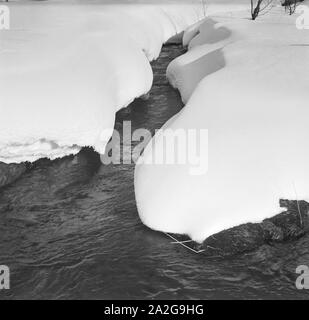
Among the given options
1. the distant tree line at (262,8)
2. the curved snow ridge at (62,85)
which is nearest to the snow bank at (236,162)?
the curved snow ridge at (62,85)

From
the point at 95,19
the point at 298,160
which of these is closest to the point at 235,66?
the point at 298,160

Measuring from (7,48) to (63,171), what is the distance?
287 cm

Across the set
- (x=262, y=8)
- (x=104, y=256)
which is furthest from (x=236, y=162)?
(x=262, y=8)

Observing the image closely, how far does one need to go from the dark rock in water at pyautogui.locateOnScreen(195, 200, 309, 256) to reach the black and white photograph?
12 millimetres

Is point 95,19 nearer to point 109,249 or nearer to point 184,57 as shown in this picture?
point 184,57

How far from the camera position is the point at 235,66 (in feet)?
25.5

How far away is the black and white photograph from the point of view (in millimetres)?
4637

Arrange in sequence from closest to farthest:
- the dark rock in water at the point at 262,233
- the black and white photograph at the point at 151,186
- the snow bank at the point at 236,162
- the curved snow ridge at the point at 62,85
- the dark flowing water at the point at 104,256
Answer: the dark flowing water at the point at 104,256 → the black and white photograph at the point at 151,186 → the dark rock in water at the point at 262,233 → the snow bank at the point at 236,162 → the curved snow ridge at the point at 62,85

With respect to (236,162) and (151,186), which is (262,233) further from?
(151,186)

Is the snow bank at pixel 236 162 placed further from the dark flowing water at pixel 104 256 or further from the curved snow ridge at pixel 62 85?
the curved snow ridge at pixel 62 85

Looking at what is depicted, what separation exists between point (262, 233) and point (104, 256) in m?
1.71

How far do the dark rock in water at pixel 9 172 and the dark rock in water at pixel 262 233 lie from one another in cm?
294

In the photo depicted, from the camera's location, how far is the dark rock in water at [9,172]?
6.47 metres

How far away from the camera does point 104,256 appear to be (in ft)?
16.5
